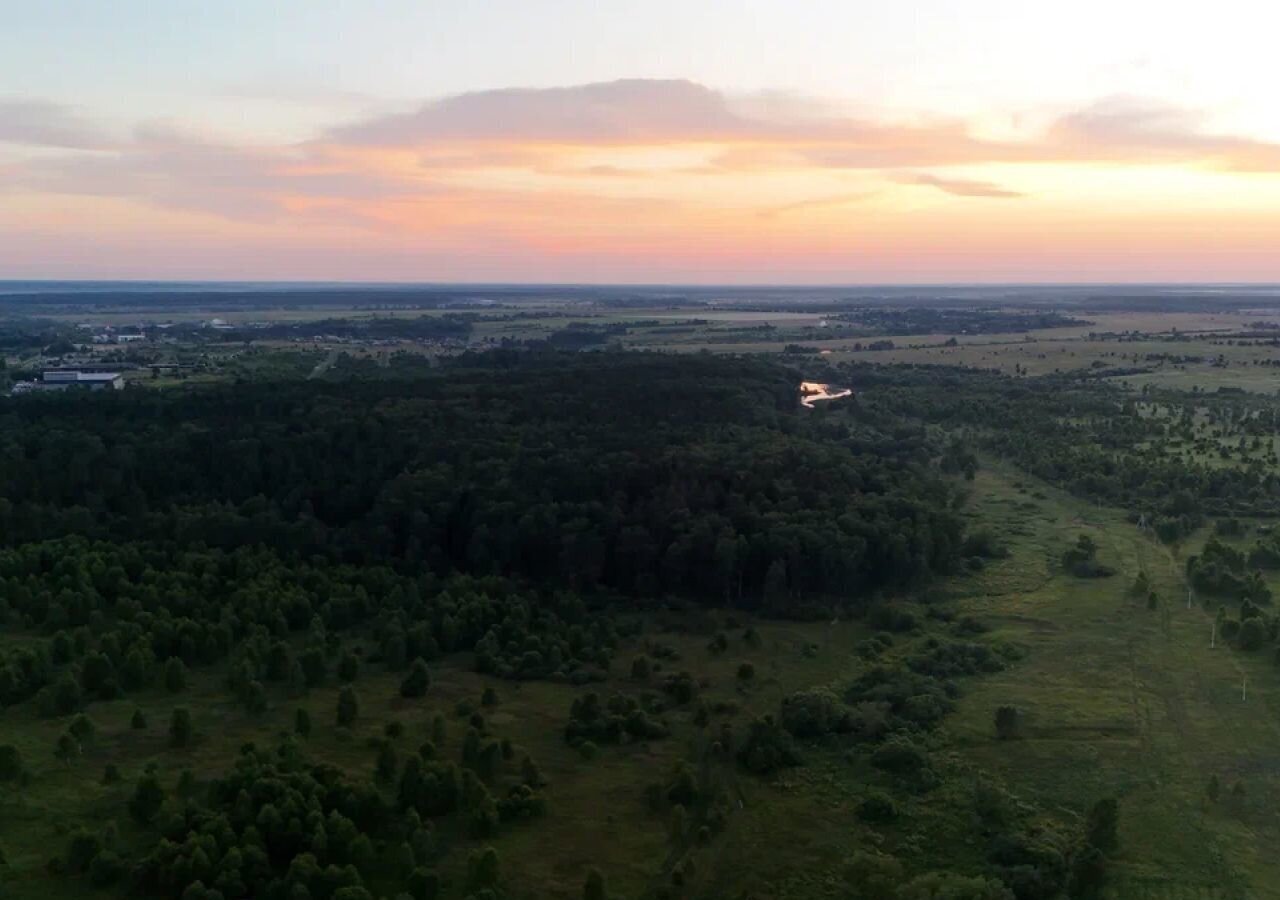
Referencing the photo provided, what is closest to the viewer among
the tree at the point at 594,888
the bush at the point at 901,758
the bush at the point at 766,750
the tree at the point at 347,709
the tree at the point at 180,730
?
the tree at the point at 594,888

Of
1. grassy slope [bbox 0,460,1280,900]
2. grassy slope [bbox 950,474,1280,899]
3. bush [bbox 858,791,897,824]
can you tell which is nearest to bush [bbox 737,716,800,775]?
grassy slope [bbox 0,460,1280,900]

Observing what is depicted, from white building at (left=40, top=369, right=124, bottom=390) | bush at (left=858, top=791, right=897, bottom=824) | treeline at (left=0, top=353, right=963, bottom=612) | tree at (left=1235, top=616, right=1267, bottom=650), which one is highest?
white building at (left=40, top=369, right=124, bottom=390)

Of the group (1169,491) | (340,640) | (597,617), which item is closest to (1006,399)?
(1169,491)

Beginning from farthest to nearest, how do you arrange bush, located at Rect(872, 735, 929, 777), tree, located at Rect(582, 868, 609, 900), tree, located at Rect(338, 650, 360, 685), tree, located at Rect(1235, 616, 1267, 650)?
tree, located at Rect(1235, 616, 1267, 650) → tree, located at Rect(338, 650, 360, 685) → bush, located at Rect(872, 735, 929, 777) → tree, located at Rect(582, 868, 609, 900)

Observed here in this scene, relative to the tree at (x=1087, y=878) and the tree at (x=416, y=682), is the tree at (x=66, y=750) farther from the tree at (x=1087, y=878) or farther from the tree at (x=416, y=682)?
the tree at (x=1087, y=878)

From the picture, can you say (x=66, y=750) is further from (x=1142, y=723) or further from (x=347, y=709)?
(x=1142, y=723)

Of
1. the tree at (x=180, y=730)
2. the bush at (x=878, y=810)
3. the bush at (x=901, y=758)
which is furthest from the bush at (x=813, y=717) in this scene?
the tree at (x=180, y=730)

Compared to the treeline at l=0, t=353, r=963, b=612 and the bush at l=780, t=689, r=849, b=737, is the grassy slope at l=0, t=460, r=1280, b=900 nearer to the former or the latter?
the bush at l=780, t=689, r=849, b=737
